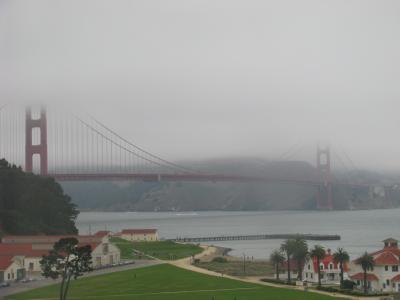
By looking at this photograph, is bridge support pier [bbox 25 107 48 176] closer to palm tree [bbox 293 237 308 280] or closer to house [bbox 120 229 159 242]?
house [bbox 120 229 159 242]

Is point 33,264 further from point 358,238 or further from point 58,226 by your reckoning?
point 358,238

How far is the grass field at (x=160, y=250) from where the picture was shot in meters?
51.0

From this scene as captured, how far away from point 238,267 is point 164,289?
11.6 m

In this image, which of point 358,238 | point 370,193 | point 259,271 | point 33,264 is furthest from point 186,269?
point 370,193

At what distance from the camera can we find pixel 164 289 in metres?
32.3

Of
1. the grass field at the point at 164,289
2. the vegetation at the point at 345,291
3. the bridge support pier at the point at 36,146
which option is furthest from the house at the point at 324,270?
the bridge support pier at the point at 36,146

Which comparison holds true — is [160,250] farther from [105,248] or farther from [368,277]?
[368,277]

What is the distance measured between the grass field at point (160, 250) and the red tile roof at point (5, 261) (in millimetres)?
11895

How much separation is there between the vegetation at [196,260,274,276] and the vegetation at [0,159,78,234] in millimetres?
13751

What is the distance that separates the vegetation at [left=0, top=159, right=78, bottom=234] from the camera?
52.8m

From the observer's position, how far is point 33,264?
4050cm

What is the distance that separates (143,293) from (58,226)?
88.4ft

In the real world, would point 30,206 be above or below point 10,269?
above

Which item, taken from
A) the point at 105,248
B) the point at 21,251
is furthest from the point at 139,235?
the point at 21,251
